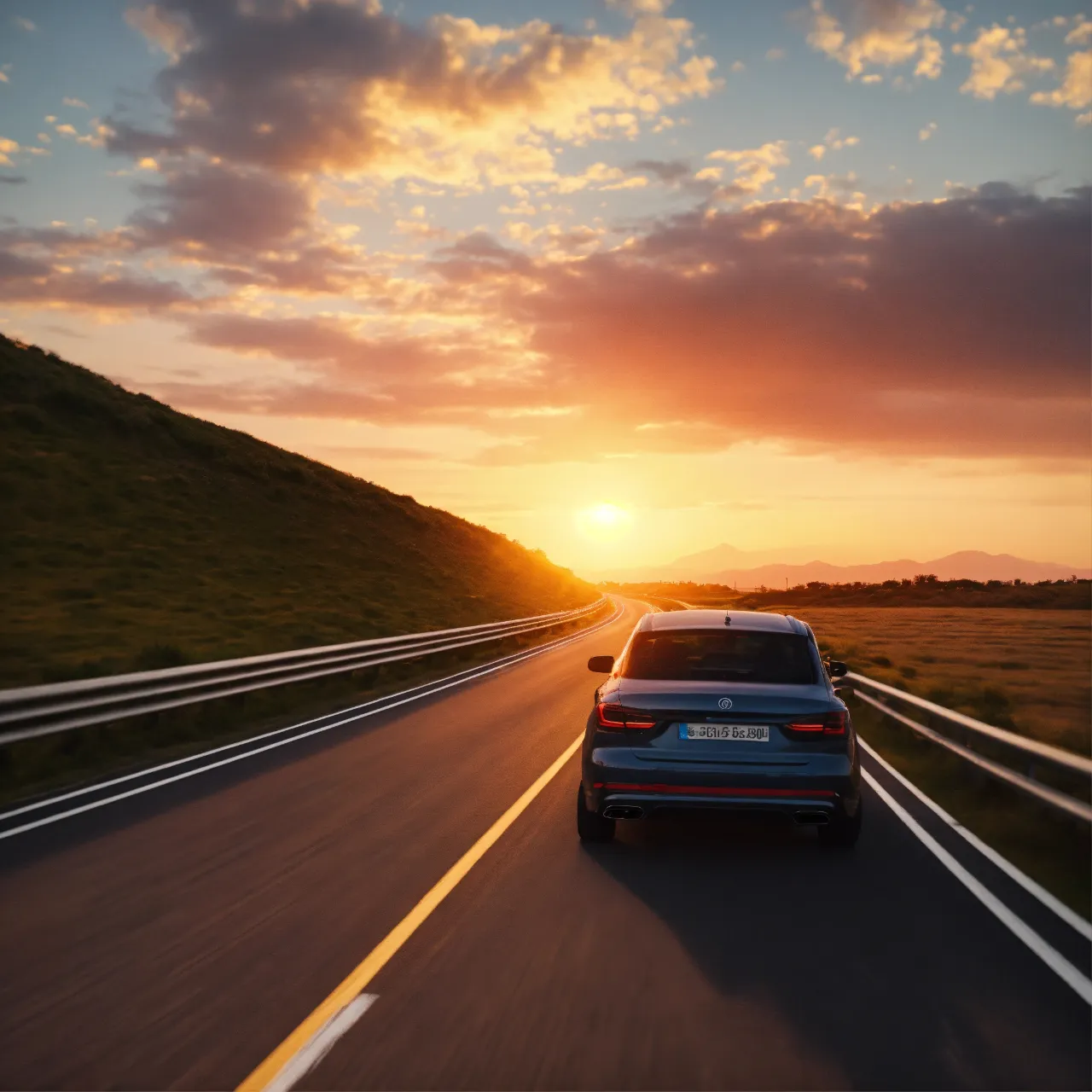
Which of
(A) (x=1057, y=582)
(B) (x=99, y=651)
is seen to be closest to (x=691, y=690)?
(B) (x=99, y=651)

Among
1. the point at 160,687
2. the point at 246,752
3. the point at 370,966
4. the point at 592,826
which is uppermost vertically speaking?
the point at 160,687

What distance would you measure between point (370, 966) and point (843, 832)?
3.92 metres

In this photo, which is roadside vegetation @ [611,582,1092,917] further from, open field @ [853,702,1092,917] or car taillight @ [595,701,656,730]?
car taillight @ [595,701,656,730]

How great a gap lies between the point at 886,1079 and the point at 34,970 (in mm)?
3851

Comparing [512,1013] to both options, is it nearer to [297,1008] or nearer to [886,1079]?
[297,1008]

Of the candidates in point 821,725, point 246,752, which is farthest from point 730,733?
point 246,752

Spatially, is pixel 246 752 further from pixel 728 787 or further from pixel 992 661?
pixel 992 661

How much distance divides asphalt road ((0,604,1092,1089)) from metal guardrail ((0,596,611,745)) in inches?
84.2

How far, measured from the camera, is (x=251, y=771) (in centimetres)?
1172

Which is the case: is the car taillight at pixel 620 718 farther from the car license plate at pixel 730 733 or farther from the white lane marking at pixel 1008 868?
the white lane marking at pixel 1008 868

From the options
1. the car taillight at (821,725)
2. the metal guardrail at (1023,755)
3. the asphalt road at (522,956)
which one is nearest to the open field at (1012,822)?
the metal guardrail at (1023,755)

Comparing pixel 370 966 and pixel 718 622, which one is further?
pixel 718 622

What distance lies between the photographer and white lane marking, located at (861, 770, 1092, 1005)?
5.36 m

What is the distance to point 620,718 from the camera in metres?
7.89
